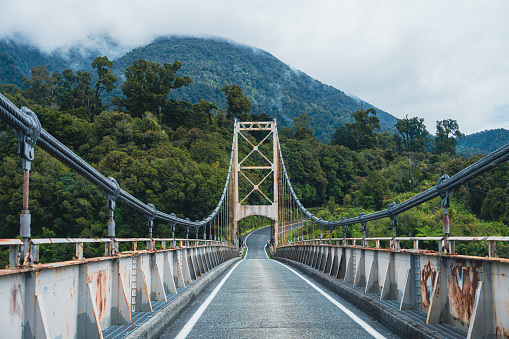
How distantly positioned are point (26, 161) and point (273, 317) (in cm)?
484

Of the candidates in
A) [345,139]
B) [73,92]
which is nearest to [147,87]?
[73,92]

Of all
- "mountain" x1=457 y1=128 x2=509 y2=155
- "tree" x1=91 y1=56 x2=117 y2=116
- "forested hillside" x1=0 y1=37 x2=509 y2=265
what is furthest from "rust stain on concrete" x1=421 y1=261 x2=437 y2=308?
"mountain" x1=457 y1=128 x2=509 y2=155

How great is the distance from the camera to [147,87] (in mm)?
92500

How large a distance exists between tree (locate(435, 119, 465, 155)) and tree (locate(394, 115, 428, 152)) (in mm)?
3589

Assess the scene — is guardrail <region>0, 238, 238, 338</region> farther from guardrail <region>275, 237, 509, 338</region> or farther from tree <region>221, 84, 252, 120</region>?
tree <region>221, 84, 252, 120</region>

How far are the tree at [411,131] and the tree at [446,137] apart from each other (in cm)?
359

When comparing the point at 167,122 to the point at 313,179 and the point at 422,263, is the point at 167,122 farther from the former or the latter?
the point at 422,263

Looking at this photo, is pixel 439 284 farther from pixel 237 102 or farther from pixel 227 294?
pixel 237 102

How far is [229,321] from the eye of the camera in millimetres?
7355

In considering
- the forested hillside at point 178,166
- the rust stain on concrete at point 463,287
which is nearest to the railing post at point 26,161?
the rust stain on concrete at point 463,287

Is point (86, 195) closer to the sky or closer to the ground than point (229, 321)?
closer to the sky

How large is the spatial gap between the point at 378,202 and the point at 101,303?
64680 millimetres

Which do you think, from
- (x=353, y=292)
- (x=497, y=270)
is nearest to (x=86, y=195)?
(x=353, y=292)

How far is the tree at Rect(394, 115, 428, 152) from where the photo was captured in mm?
108812
